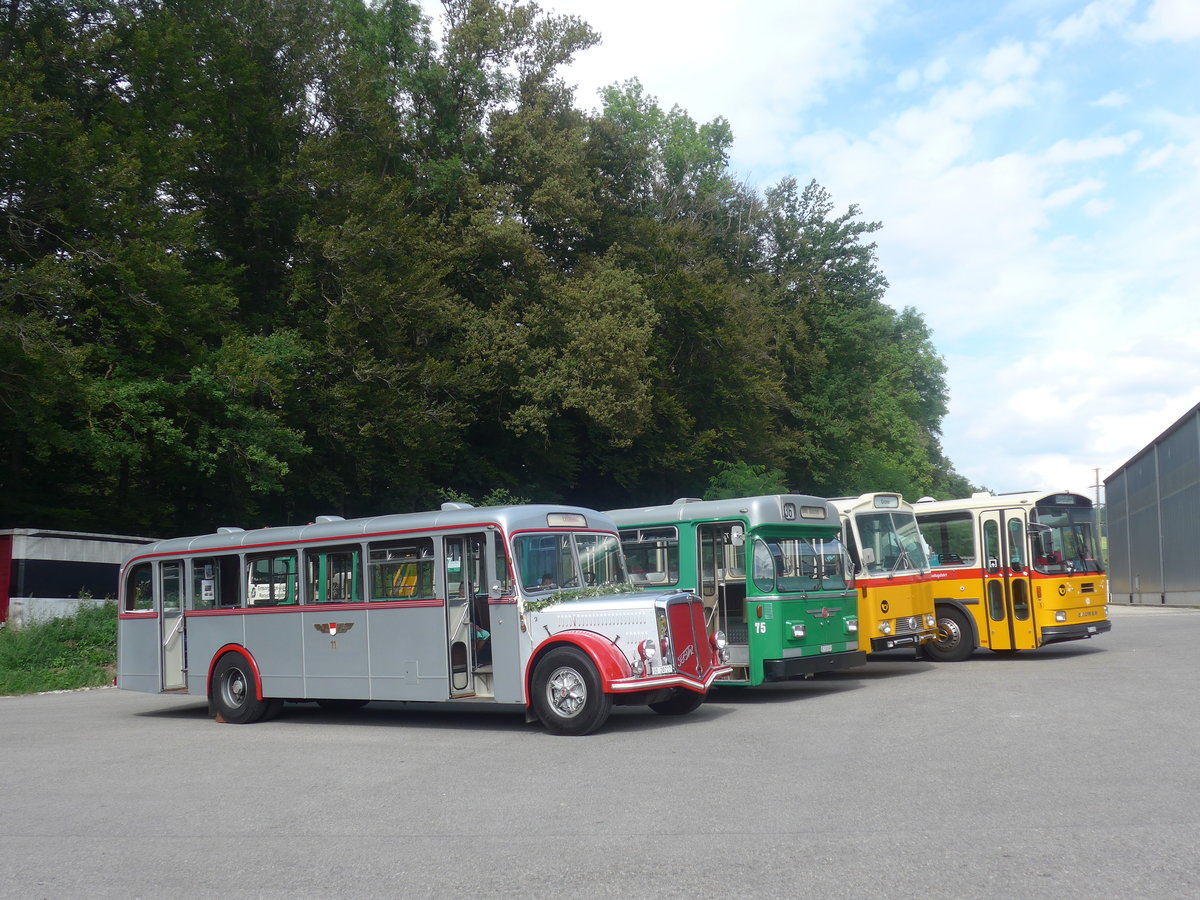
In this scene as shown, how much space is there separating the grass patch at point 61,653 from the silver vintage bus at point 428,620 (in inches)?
232

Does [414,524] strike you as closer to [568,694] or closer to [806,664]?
[568,694]

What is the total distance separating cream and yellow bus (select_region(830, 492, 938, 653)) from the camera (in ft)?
61.5

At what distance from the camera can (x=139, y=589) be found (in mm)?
17875

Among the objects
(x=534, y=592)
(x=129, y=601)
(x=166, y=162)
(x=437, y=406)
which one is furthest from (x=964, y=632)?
(x=166, y=162)

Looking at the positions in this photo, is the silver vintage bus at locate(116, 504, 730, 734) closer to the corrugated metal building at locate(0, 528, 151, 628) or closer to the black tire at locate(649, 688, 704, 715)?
the black tire at locate(649, 688, 704, 715)

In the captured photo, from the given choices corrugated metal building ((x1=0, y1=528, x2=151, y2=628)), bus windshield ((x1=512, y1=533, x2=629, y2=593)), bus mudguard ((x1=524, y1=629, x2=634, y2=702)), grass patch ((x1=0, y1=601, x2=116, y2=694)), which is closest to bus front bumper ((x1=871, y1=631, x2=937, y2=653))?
bus windshield ((x1=512, y1=533, x2=629, y2=593))

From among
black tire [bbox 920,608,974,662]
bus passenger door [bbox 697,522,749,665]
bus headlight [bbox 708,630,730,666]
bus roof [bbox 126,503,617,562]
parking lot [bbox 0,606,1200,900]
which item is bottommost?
parking lot [bbox 0,606,1200,900]

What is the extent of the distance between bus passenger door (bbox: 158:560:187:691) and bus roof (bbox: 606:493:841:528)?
6.53m

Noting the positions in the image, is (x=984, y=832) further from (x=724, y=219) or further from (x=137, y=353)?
(x=724, y=219)

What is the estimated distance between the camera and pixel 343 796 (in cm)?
948

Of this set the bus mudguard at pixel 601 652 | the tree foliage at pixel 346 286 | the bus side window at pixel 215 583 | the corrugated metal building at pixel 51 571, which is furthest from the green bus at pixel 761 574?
the tree foliage at pixel 346 286

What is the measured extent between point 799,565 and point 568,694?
184 inches

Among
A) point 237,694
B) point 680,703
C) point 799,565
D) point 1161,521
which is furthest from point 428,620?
point 1161,521

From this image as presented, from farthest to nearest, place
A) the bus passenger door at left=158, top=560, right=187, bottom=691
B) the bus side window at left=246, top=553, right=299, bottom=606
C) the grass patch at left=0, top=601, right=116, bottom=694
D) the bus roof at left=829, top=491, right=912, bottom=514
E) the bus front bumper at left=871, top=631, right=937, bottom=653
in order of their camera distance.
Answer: the grass patch at left=0, top=601, right=116, bottom=694 → the bus roof at left=829, top=491, right=912, bottom=514 → the bus front bumper at left=871, top=631, right=937, bottom=653 → the bus passenger door at left=158, top=560, right=187, bottom=691 → the bus side window at left=246, top=553, right=299, bottom=606
